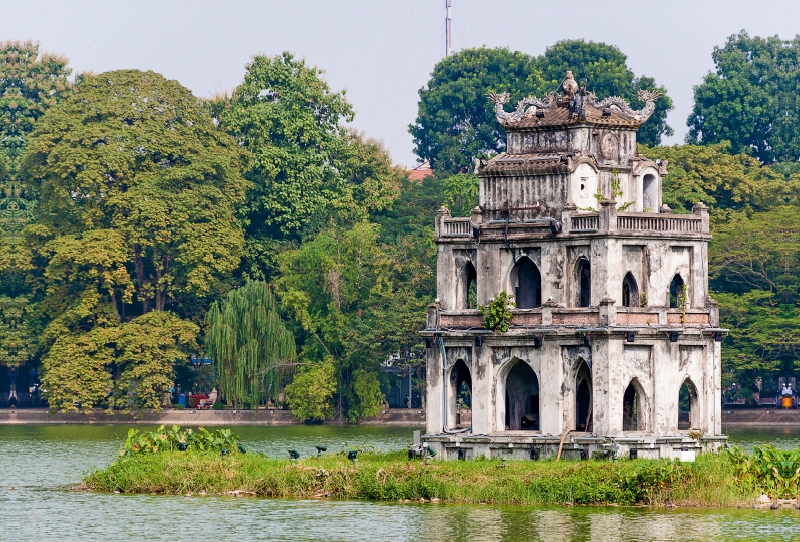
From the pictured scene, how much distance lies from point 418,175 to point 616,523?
7925cm

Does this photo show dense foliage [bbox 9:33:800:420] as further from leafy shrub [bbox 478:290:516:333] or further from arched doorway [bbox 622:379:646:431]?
leafy shrub [bbox 478:290:516:333]

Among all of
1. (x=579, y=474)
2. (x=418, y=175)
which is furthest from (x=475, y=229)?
(x=418, y=175)

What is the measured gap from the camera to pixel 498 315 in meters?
56.8

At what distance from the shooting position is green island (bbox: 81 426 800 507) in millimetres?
51219

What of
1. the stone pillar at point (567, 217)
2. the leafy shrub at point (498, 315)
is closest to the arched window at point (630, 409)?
the leafy shrub at point (498, 315)

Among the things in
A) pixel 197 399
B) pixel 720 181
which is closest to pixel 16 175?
pixel 197 399

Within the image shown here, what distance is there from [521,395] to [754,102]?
1943 inches

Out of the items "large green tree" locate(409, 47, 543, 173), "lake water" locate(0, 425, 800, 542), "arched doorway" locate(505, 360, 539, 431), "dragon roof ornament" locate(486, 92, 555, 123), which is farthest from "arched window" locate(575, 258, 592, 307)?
"large green tree" locate(409, 47, 543, 173)

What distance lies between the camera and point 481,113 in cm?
11194

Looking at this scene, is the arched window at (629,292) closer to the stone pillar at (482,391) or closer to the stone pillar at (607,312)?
the stone pillar at (607,312)

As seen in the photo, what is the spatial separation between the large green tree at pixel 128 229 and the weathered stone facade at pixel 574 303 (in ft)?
116

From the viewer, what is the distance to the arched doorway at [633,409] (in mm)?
56438

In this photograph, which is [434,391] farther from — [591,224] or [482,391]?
[591,224]

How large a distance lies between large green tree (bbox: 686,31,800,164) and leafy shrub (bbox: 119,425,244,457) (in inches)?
2014
